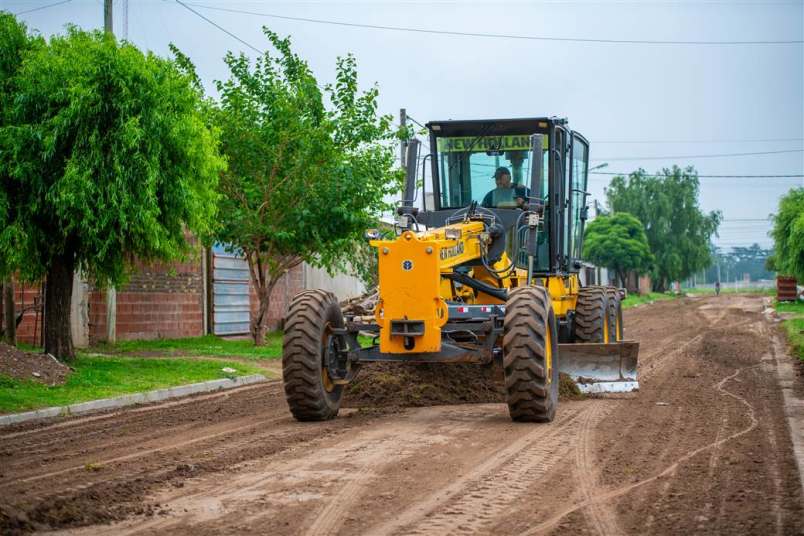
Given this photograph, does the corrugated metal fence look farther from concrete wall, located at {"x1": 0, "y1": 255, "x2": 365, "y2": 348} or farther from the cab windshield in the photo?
the cab windshield

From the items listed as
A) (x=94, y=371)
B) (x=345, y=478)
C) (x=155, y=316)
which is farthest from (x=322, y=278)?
(x=345, y=478)

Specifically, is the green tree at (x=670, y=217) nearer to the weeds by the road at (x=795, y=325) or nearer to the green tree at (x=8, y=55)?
the weeds by the road at (x=795, y=325)

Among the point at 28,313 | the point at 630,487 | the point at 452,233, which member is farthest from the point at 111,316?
the point at 630,487

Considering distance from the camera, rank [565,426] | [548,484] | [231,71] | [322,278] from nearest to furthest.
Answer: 1. [548,484]
2. [565,426]
3. [231,71]
4. [322,278]

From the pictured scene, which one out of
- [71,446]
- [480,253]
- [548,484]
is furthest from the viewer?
[480,253]

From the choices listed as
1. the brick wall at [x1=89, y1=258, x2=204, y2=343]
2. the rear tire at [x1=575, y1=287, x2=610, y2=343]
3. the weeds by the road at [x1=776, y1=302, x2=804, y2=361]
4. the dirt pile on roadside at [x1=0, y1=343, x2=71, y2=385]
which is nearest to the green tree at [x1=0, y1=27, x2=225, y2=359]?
the dirt pile on roadside at [x1=0, y1=343, x2=71, y2=385]

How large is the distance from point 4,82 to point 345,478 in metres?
11.5

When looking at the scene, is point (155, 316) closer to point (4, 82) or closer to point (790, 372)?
point (4, 82)

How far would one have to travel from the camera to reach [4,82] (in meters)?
16.7

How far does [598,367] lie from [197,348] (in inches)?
487

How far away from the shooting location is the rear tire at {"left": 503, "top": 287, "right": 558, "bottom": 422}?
10.9 m

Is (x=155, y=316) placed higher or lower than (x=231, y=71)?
lower

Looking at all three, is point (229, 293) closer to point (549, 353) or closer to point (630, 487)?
point (549, 353)

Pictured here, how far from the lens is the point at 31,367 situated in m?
15.5
